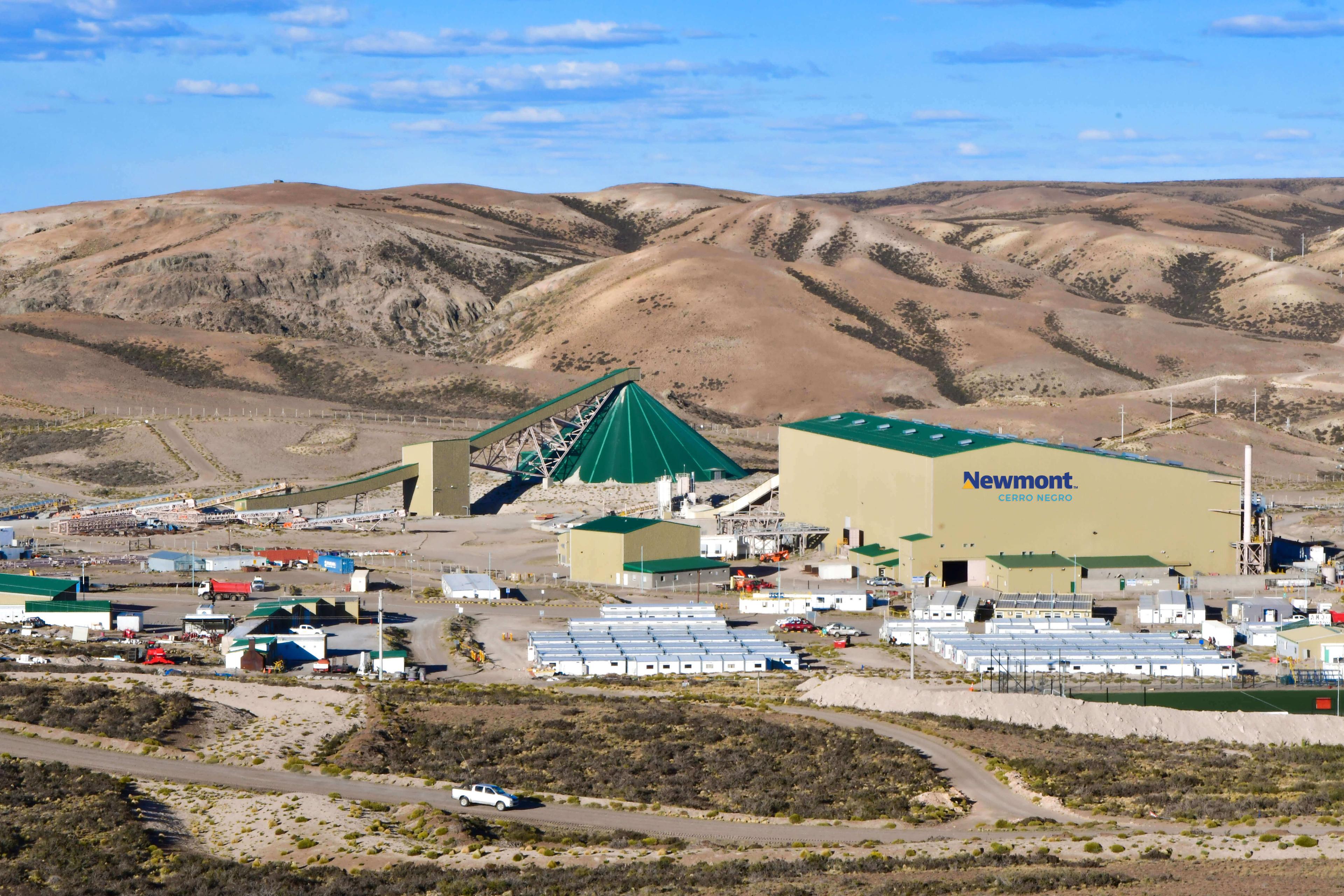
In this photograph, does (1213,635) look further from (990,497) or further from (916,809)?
(916,809)

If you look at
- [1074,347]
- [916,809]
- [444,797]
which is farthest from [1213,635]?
[1074,347]

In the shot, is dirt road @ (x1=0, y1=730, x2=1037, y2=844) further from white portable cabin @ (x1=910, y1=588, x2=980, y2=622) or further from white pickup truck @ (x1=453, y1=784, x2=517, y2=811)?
white portable cabin @ (x1=910, y1=588, x2=980, y2=622)

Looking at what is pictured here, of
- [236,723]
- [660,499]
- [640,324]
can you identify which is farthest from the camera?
[640,324]

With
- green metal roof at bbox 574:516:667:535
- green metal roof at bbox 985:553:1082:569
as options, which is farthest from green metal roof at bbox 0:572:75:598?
green metal roof at bbox 985:553:1082:569

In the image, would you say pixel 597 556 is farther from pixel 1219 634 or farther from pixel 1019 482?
pixel 1219 634

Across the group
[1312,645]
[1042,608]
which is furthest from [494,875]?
[1042,608]

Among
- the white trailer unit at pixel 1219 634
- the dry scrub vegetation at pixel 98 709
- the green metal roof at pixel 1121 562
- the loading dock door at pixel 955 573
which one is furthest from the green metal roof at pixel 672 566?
the dry scrub vegetation at pixel 98 709
